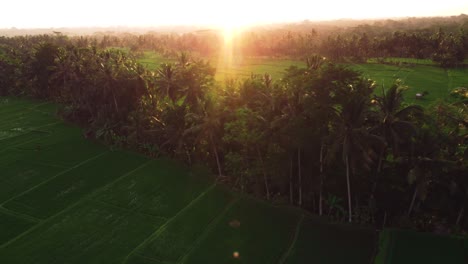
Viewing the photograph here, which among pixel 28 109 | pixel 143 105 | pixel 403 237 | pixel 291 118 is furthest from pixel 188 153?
pixel 28 109

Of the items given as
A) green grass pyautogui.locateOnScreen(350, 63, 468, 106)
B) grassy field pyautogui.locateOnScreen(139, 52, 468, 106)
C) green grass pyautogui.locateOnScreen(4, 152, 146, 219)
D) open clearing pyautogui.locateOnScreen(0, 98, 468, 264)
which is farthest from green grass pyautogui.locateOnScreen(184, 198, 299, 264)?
green grass pyautogui.locateOnScreen(350, 63, 468, 106)

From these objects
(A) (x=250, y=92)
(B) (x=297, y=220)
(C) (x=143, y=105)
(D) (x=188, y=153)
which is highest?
(A) (x=250, y=92)

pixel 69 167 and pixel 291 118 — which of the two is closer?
pixel 291 118

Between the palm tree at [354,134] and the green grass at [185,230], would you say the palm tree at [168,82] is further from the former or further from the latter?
the palm tree at [354,134]

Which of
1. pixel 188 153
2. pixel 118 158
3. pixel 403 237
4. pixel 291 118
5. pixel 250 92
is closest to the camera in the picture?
pixel 403 237

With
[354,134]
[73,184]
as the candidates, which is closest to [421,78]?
[354,134]

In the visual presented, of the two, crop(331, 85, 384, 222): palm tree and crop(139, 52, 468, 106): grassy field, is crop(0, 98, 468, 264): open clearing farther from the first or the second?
crop(139, 52, 468, 106): grassy field

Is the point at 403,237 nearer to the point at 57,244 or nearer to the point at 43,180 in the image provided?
the point at 57,244
